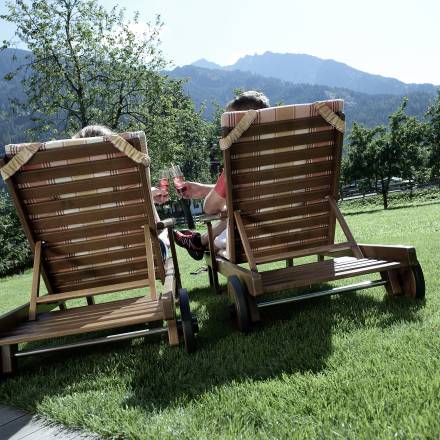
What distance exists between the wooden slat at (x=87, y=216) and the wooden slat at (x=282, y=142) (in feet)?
3.05

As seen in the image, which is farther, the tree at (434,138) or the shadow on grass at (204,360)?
the tree at (434,138)

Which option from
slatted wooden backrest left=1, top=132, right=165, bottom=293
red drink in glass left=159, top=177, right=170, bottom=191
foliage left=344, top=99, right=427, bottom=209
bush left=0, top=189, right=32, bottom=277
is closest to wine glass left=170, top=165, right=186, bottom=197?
red drink in glass left=159, top=177, right=170, bottom=191

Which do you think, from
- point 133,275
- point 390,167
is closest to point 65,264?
point 133,275

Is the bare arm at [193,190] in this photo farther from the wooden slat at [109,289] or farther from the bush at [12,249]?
the bush at [12,249]

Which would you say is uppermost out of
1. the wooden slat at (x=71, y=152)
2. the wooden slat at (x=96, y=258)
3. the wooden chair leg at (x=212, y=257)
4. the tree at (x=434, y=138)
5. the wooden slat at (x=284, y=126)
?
the wooden slat at (x=284, y=126)

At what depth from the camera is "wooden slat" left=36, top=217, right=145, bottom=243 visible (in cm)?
363

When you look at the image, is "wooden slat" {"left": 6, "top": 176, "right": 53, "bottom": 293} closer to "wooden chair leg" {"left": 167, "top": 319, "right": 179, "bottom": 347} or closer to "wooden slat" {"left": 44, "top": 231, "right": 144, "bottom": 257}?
"wooden slat" {"left": 44, "top": 231, "right": 144, "bottom": 257}

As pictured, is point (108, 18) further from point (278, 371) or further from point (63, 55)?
point (278, 371)

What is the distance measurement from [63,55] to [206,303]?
22271 millimetres

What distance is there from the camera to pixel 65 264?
3.78 metres

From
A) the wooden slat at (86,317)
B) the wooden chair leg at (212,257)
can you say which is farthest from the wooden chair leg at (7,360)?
the wooden chair leg at (212,257)

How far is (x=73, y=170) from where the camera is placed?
340 centimetres

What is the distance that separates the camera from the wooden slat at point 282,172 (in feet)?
11.9

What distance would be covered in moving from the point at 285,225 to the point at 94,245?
1.66 m
